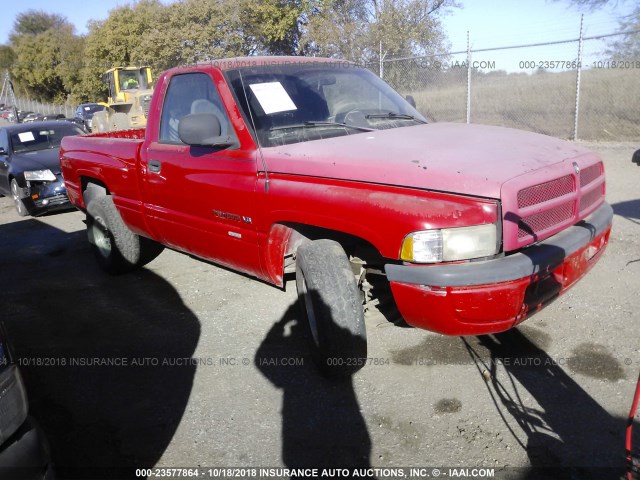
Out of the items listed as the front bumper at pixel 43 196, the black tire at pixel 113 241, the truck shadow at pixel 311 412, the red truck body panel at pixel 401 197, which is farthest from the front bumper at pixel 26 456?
the front bumper at pixel 43 196

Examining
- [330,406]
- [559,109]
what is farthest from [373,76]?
[559,109]

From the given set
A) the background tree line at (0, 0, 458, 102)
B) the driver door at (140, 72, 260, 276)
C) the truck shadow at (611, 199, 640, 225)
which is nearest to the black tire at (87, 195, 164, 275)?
the driver door at (140, 72, 260, 276)

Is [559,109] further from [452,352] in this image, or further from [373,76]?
[452,352]

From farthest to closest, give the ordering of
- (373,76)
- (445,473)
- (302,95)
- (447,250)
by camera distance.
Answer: (373,76) → (302,95) → (447,250) → (445,473)

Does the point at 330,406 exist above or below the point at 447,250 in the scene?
Answer: below

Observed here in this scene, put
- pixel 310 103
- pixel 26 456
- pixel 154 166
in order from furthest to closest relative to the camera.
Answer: pixel 154 166, pixel 310 103, pixel 26 456

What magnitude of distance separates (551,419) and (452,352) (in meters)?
0.87

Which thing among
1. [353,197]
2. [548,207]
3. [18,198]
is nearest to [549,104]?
[18,198]

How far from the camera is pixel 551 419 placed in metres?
2.87

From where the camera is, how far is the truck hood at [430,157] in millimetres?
2738

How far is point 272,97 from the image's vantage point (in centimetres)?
377

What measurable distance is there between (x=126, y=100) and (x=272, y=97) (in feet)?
57.2

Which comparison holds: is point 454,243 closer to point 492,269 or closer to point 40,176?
point 492,269

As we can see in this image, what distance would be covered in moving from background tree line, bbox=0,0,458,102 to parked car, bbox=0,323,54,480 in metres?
17.1
